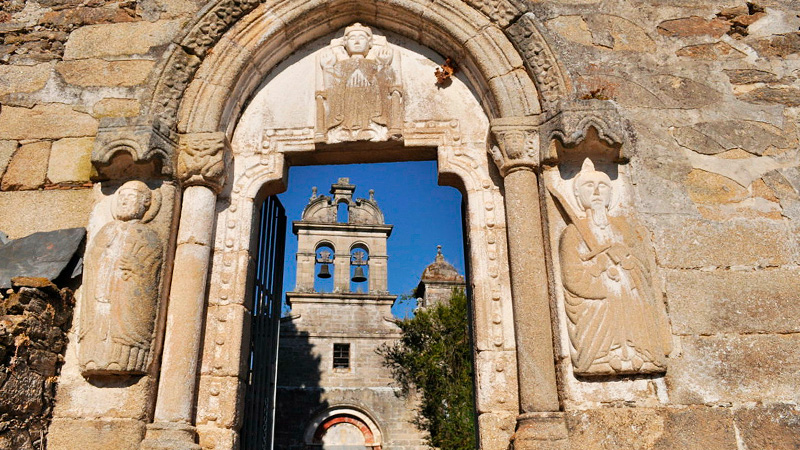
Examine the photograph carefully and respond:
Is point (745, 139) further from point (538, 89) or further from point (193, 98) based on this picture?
point (193, 98)

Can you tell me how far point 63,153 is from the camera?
436 centimetres

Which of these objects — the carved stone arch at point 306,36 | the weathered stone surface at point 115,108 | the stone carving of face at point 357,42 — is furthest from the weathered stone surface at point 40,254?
the stone carving of face at point 357,42

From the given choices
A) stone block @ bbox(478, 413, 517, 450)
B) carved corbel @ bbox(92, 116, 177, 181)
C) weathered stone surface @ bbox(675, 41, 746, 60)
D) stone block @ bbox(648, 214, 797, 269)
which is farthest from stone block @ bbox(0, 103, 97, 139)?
weathered stone surface @ bbox(675, 41, 746, 60)

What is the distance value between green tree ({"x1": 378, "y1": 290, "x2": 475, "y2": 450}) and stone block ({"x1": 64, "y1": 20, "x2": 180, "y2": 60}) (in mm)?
12499

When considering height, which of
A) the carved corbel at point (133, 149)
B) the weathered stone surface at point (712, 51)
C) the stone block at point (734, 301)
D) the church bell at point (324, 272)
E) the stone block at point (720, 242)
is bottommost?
the stone block at point (734, 301)

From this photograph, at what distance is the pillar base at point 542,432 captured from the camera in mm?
3307

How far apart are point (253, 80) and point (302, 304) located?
55.3ft

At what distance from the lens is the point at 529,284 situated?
3.77m

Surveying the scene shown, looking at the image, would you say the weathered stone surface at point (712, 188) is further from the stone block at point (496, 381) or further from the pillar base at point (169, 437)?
the pillar base at point (169, 437)

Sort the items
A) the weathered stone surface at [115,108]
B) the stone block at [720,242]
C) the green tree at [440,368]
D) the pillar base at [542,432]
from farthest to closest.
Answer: the green tree at [440,368]
the weathered stone surface at [115,108]
the stone block at [720,242]
the pillar base at [542,432]

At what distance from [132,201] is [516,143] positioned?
2491 millimetres

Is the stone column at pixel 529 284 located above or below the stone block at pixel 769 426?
above

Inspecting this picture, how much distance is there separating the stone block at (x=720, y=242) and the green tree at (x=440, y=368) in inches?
478

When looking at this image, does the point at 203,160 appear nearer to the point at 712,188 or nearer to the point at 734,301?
the point at 712,188
